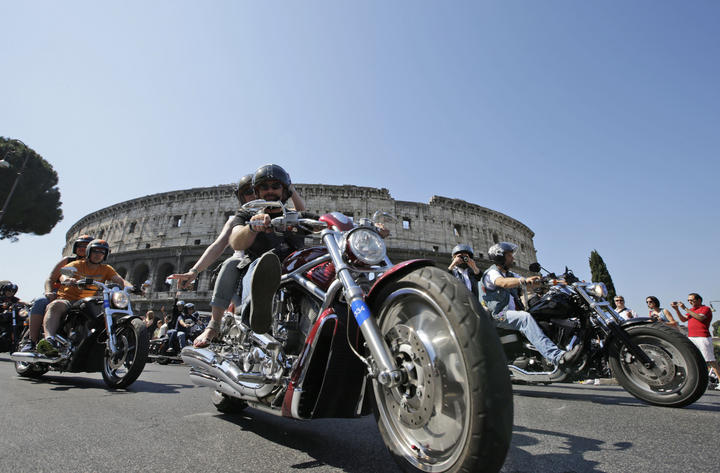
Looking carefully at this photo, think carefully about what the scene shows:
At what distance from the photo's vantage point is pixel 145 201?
47.2 metres

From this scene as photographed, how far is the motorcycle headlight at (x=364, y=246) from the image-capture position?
1660 mm

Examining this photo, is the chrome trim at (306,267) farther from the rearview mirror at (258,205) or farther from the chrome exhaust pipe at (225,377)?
the chrome exhaust pipe at (225,377)

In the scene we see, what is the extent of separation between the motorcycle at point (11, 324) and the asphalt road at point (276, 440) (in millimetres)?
7305

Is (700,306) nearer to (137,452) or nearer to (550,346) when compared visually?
(550,346)

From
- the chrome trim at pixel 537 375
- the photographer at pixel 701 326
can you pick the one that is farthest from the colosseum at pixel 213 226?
the chrome trim at pixel 537 375

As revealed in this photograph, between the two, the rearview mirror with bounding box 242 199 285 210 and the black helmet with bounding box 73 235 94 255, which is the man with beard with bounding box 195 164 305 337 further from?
the black helmet with bounding box 73 235 94 255

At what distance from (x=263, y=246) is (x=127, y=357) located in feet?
9.42

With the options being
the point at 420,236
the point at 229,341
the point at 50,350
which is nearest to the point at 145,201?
the point at 420,236

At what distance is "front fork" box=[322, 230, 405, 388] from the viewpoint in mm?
1310

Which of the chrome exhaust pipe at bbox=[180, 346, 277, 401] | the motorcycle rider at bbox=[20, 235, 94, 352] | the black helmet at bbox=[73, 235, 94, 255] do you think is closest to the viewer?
the chrome exhaust pipe at bbox=[180, 346, 277, 401]

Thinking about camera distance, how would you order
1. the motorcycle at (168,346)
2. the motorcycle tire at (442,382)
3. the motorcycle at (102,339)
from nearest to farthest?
the motorcycle tire at (442,382), the motorcycle at (102,339), the motorcycle at (168,346)

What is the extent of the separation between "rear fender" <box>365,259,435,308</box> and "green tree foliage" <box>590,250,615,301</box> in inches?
1845

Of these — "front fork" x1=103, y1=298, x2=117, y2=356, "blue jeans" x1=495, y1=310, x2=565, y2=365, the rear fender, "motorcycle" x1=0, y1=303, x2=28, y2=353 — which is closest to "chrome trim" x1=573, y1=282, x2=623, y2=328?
"blue jeans" x1=495, y1=310, x2=565, y2=365

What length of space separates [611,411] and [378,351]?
2.93 metres
